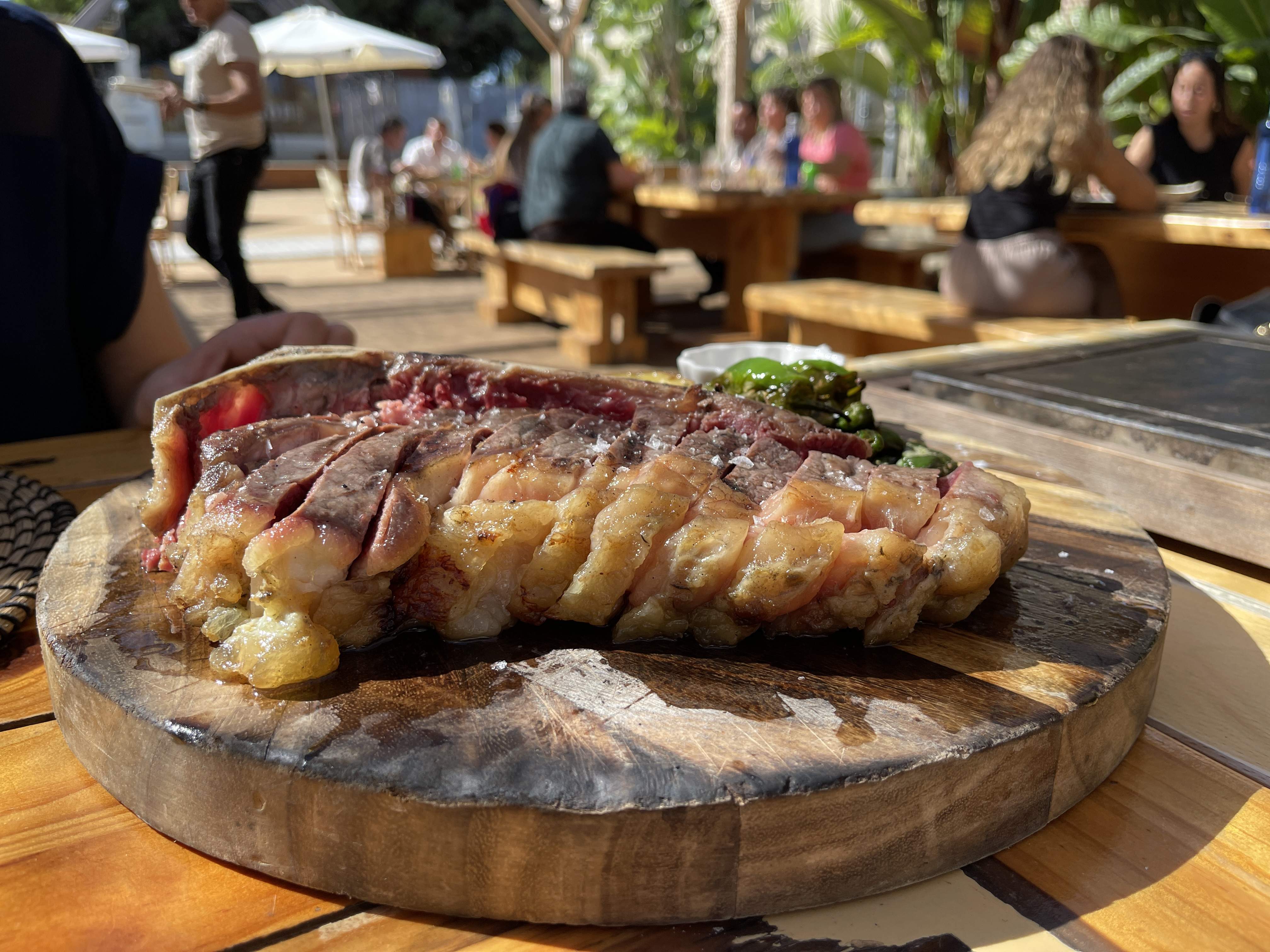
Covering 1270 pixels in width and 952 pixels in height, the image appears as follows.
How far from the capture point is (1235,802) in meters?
1.01

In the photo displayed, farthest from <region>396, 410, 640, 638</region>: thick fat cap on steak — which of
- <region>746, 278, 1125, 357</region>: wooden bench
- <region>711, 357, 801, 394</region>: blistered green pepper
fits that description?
<region>746, 278, 1125, 357</region>: wooden bench

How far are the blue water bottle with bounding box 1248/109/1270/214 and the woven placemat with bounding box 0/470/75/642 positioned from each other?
211 inches

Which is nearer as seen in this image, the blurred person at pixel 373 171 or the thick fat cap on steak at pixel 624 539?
the thick fat cap on steak at pixel 624 539

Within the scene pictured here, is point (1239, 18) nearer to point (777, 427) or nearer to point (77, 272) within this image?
point (777, 427)

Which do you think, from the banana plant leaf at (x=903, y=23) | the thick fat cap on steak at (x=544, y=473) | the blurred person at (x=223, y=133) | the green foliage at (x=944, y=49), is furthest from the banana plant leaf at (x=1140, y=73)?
the thick fat cap on steak at (x=544, y=473)

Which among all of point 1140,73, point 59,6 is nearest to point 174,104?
A: point 1140,73

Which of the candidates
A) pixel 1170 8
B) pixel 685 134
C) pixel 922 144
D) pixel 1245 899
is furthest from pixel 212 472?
pixel 685 134

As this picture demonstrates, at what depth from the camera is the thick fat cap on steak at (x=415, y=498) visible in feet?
3.56

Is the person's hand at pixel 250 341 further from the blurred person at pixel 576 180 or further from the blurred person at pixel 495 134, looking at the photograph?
the blurred person at pixel 495 134

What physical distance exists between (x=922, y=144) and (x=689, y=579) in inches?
541

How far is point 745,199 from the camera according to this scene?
8273 mm

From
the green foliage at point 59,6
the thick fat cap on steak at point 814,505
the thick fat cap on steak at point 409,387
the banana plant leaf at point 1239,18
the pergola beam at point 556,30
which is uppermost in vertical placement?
the green foliage at point 59,6

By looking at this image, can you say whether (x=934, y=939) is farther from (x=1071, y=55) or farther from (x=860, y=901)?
(x=1071, y=55)

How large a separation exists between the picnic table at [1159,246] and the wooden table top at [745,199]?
1.58m
